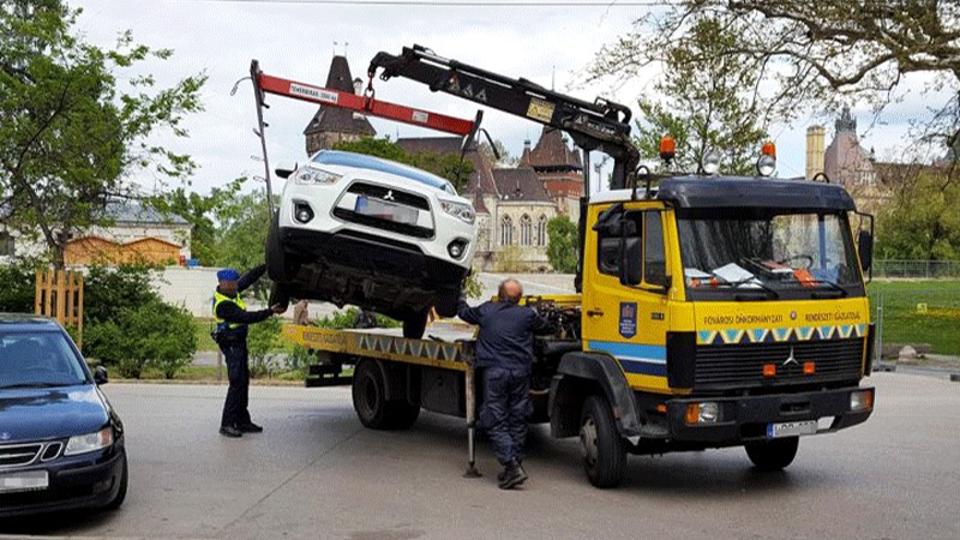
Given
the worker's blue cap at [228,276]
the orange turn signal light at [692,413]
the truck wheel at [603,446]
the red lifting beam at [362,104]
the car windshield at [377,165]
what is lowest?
the truck wheel at [603,446]

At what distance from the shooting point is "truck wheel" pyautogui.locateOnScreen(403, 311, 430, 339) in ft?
41.2

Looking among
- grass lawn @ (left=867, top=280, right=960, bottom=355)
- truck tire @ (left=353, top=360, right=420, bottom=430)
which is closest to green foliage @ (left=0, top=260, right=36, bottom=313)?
truck tire @ (left=353, top=360, right=420, bottom=430)

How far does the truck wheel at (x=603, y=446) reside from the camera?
940 cm

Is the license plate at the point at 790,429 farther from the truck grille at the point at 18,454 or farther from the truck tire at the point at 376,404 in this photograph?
the truck grille at the point at 18,454

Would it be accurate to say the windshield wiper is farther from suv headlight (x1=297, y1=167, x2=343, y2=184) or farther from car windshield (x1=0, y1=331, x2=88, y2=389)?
suv headlight (x1=297, y1=167, x2=343, y2=184)

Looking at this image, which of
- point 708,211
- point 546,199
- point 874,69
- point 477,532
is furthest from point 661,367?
point 546,199

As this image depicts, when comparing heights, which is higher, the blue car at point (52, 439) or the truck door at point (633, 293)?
the truck door at point (633, 293)

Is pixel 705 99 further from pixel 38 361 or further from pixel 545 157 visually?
pixel 545 157

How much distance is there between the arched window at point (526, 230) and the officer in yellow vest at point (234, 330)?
128 metres

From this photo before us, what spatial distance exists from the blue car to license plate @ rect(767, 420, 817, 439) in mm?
5038

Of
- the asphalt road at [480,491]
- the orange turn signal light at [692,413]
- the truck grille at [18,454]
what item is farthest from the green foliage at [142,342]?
the orange turn signal light at [692,413]

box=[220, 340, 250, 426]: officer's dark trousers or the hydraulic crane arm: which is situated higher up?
the hydraulic crane arm

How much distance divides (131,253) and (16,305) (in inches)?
125

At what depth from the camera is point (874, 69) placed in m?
22.9
